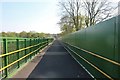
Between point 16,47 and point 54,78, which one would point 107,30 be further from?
point 16,47

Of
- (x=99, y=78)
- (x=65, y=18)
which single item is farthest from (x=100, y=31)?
(x=65, y=18)

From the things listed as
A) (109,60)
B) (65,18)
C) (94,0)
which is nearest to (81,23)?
(65,18)

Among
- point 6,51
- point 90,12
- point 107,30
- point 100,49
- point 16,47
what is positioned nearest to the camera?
Result: point 107,30

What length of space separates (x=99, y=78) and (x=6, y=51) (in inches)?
140

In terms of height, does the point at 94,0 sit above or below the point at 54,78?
above

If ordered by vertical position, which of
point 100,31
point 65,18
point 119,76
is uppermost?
point 65,18

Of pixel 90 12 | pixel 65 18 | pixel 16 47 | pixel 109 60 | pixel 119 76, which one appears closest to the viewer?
pixel 119 76

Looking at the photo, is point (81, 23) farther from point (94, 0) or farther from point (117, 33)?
point (117, 33)

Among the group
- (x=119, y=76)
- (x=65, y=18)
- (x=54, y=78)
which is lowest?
(x=54, y=78)

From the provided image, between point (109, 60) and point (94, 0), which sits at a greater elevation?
point (94, 0)

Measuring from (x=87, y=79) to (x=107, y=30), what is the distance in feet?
9.10

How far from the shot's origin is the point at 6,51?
30.6 ft

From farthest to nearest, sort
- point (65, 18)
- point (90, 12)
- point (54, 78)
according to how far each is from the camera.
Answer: point (65, 18)
point (90, 12)
point (54, 78)

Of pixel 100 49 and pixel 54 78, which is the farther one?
pixel 54 78
